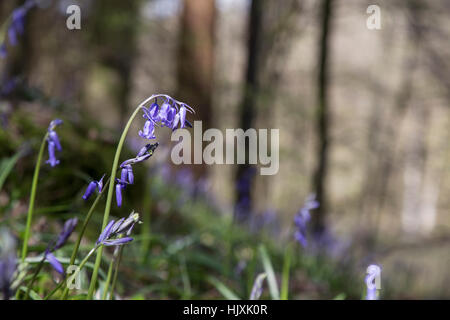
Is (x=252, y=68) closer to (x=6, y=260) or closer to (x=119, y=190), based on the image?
(x=119, y=190)

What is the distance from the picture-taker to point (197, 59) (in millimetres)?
7234

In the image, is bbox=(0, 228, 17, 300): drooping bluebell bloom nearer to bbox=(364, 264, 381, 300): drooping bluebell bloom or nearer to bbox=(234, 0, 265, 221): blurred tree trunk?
bbox=(364, 264, 381, 300): drooping bluebell bloom

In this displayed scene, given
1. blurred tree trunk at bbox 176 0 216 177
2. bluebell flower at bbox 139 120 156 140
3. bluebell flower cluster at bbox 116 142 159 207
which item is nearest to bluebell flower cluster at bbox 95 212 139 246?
bluebell flower cluster at bbox 116 142 159 207

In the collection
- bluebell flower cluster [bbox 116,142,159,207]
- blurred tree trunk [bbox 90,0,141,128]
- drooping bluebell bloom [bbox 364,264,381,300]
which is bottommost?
drooping bluebell bloom [bbox 364,264,381,300]

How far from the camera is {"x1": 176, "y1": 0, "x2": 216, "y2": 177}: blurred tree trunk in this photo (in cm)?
702

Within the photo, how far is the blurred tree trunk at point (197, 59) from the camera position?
7016 millimetres

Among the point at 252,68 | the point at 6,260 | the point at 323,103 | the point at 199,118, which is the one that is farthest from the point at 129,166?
the point at 199,118

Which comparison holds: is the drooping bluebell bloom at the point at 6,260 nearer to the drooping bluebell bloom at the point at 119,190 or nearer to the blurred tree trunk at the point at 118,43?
the drooping bluebell bloom at the point at 119,190

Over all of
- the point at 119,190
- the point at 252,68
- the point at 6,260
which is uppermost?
the point at 252,68

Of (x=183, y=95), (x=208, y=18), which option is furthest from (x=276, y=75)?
(x=208, y=18)

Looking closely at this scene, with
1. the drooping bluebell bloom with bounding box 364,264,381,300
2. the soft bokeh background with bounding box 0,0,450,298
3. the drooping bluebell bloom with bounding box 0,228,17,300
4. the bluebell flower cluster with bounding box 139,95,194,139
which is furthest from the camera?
the soft bokeh background with bounding box 0,0,450,298

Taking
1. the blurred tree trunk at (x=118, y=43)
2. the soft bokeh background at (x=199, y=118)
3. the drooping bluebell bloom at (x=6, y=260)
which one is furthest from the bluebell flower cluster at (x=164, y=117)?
the blurred tree trunk at (x=118, y=43)

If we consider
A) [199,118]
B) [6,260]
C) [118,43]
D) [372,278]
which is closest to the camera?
[6,260]
